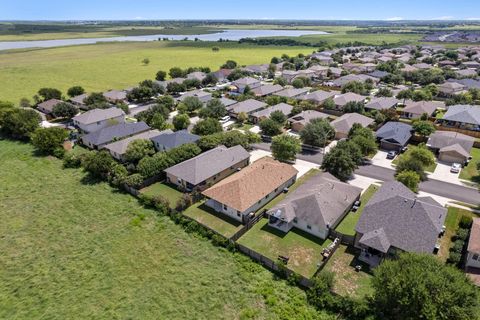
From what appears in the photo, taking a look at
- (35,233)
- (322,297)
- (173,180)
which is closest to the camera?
(322,297)

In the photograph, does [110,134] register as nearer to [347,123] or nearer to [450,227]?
[347,123]

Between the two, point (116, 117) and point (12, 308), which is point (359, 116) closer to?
point (116, 117)

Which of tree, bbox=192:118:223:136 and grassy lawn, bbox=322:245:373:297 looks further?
tree, bbox=192:118:223:136

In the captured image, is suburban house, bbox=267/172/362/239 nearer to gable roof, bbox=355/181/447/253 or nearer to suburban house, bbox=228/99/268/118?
gable roof, bbox=355/181/447/253

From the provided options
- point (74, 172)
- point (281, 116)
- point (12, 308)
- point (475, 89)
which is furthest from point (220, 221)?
point (475, 89)

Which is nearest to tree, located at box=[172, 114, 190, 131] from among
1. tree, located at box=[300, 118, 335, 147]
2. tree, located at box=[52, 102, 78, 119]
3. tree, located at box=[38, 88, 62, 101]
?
tree, located at box=[300, 118, 335, 147]

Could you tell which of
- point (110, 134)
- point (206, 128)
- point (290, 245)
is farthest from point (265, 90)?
point (290, 245)
